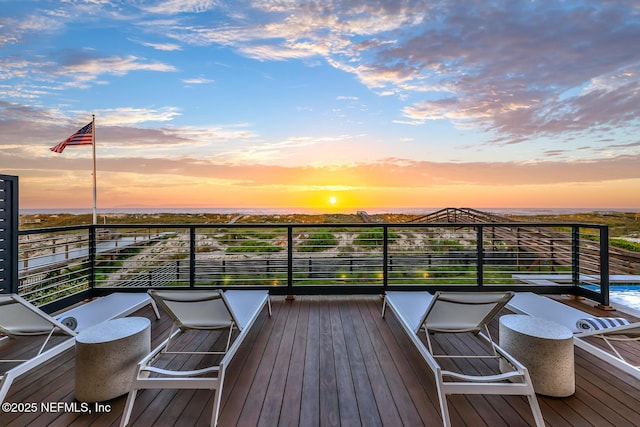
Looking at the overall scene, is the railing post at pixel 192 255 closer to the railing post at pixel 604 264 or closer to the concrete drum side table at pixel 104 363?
the concrete drum side table at pixel 104 363

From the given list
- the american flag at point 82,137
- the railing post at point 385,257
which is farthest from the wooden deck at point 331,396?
the american flag at point 82,137

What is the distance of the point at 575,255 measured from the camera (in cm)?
445

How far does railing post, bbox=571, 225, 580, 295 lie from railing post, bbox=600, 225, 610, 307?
0.40m

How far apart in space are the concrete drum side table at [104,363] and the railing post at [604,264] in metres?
5.46

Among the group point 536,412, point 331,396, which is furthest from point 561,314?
point 331,396

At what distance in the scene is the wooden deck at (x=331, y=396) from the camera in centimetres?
172

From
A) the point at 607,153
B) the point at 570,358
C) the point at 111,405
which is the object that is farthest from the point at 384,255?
the point at 607,153

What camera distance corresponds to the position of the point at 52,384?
2107 millimetres

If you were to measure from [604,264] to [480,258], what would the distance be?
150cm

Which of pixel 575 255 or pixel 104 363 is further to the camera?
pixel 575 255

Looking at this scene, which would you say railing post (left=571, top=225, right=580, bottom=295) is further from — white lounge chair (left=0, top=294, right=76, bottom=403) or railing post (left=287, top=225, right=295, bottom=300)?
white lounge chair (left=0, top=294, right=76, bottom=403)

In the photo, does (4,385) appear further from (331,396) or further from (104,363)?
(331,396)

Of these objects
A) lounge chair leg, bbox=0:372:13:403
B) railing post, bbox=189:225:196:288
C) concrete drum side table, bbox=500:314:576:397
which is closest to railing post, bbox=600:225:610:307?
concrete drum side table, bbox=500:314:576:397

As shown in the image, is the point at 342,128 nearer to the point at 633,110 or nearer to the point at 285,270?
the point at 285,270
